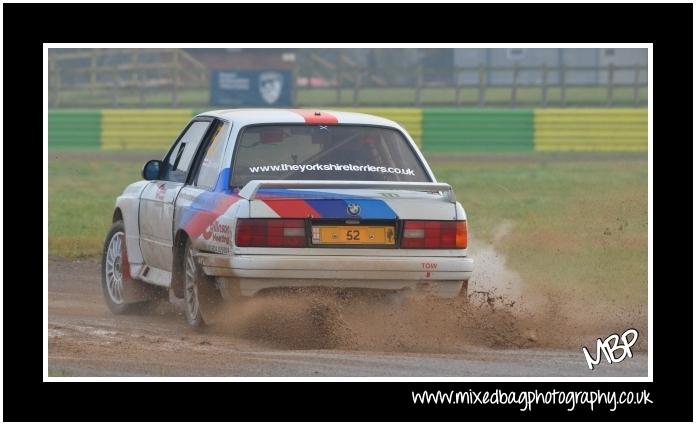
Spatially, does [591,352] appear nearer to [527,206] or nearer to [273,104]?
[527,206]

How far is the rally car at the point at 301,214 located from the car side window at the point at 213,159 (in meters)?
0.02

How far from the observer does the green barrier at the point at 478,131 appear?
32.2 m

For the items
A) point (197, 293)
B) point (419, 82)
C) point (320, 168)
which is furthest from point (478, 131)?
point (197, 293)

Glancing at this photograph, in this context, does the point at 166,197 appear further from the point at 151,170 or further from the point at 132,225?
the point at 132,225

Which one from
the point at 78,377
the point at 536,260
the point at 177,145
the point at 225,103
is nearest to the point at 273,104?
the point at 225,103

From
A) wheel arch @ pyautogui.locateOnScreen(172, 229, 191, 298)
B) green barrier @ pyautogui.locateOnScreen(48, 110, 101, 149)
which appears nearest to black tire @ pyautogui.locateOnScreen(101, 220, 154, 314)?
wheel arch @ pyautogui.locateOnScreen(172, 229, 191, 298)

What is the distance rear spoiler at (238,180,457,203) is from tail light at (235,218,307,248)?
0.56 feet

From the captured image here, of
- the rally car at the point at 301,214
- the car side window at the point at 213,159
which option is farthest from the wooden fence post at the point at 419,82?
the car side window at the point at 213,159

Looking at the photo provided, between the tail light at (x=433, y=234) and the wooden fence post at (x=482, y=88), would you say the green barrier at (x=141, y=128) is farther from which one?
the tail light at (x=433, y=234)

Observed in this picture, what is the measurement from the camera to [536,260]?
1433 cm

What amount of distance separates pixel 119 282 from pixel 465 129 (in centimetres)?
2265

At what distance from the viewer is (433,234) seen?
8.50 meters

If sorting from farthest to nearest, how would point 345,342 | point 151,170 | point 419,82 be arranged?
point 419,82 < point 151,170 < point 345,342

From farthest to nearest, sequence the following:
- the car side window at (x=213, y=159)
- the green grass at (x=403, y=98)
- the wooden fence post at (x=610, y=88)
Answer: the green grass at (x=403, y=98) < the wooden fence post at (x=610, y=88) < the car side window at (x=213, y=159)
